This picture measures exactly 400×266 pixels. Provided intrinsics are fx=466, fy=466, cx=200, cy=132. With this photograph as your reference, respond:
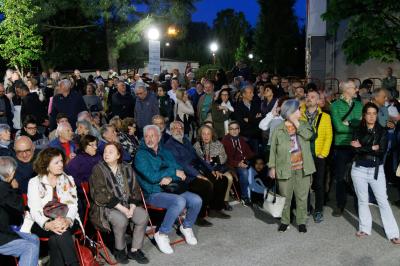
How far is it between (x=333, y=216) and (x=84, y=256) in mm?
3598

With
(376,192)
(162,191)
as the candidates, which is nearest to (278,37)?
(376,192)

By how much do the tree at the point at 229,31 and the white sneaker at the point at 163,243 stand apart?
43243 mm

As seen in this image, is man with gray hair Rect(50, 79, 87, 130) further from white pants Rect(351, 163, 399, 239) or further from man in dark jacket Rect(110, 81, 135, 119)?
white pants Rect(351, 163, 399, 239)

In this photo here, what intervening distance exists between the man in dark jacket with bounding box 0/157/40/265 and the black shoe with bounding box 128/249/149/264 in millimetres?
1087

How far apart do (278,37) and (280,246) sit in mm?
33021

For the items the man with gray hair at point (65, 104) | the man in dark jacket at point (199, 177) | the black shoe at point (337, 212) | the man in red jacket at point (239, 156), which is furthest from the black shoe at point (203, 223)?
the man with gray hair at point (65, 104)

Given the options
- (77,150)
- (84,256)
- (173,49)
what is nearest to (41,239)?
(84,256)

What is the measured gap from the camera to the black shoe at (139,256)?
518 cm

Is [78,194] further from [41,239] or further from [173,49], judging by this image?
[173,49]

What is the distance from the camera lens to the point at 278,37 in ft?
121

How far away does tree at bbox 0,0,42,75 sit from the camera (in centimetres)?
2334

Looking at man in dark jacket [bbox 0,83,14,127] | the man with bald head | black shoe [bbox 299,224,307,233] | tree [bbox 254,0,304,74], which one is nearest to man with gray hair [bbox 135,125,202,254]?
the man with bald head

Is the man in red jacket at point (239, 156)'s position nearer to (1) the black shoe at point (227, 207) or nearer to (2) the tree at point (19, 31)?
(1) the black shoe at point (227, 207)

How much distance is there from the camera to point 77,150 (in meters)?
6.25
